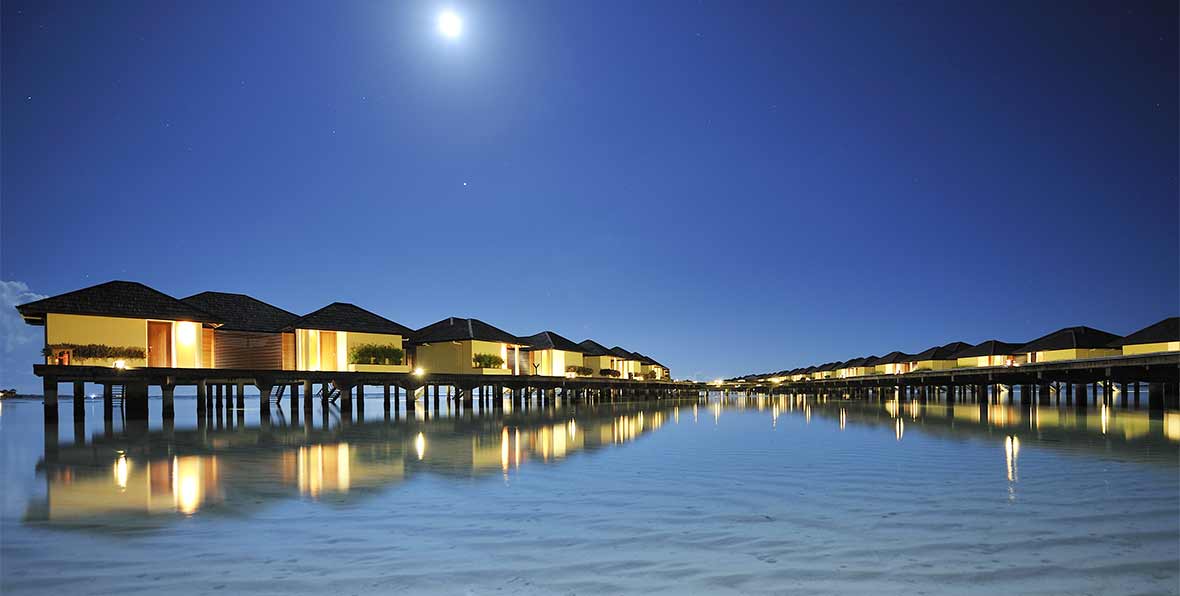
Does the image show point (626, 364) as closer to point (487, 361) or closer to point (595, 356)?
point (595, 356)

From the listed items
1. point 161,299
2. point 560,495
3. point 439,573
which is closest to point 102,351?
point 161,299

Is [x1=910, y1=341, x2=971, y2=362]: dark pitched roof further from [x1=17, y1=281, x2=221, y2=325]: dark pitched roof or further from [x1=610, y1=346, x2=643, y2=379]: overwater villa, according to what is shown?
[x1=17, y1=281, x2=221, y2=325]: dark pitched roof

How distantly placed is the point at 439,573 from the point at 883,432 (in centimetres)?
1864

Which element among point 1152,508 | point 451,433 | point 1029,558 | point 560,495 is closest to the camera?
point 1029,558

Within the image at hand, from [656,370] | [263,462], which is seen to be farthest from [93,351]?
[656,370]

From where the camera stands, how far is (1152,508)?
8.41 metres

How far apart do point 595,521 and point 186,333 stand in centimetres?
2469

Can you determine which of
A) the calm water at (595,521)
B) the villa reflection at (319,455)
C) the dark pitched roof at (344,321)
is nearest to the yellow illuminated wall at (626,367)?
the dark pitched roof at (344,321)

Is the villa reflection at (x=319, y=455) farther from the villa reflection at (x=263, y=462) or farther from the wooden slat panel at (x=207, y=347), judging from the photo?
the wooden slat panel at (x=207, y=347)

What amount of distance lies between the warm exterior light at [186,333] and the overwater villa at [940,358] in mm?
65112

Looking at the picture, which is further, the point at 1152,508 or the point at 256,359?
the point at 256,359

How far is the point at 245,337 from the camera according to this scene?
34094mm

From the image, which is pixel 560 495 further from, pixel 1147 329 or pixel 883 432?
pixel 1147 329

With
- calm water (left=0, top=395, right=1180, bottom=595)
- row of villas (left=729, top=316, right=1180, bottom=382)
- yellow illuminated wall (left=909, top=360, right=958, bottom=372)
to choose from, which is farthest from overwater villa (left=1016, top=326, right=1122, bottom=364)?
calm water (left=0, top=395, right=1180, bottom=595)
